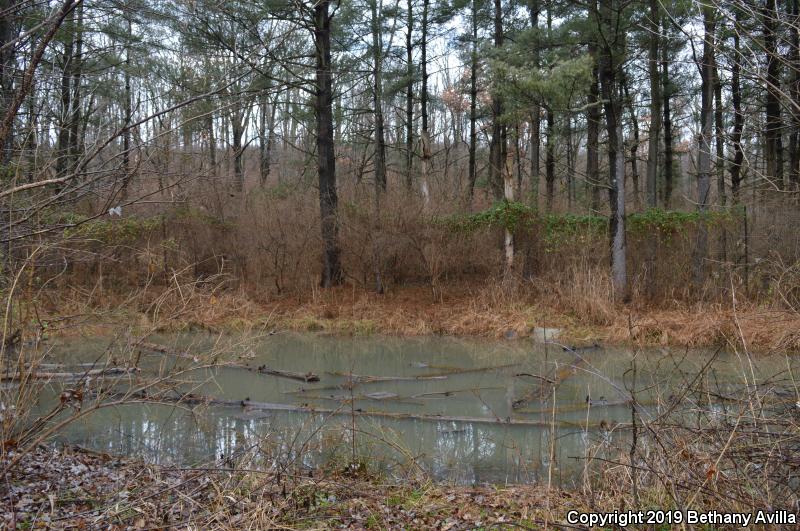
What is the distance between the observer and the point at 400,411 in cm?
866

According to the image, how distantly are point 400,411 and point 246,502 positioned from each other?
415cm

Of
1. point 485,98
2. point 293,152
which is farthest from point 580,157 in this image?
point 293,152

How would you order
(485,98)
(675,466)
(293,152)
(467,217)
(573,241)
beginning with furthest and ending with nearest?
(293,152) < (485,98) < (467,217) < (573,241) < (675,466)

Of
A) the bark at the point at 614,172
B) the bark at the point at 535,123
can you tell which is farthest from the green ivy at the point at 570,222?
the bark at the point at 535,123

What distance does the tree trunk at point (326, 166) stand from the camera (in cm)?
1802

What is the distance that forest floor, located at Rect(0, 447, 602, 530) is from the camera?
4.44m

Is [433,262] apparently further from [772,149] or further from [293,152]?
[293,152]

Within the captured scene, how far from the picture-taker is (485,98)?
25.4m

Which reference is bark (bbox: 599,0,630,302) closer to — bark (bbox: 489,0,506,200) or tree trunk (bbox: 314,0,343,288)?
bark (bbox: 489,0,506,200)

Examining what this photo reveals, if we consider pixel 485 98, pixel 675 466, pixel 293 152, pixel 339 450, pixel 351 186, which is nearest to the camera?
pixel 675 466

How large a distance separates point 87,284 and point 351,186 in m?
8.21

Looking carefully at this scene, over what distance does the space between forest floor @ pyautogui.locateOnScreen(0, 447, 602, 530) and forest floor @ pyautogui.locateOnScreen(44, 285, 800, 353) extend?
7234mm

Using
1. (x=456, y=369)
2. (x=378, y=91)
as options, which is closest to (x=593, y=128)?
(x=378, y=91)

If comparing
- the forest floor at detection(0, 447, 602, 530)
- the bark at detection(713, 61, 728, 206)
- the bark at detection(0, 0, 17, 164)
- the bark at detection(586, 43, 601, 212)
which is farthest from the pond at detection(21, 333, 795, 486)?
the bark at detection(713, 61, 728, 206)
